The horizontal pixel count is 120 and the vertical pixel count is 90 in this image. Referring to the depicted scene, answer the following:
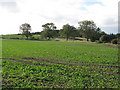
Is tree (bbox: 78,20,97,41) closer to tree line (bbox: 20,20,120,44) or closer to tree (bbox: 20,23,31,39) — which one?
tree line (bbox: 20,20,120,44)

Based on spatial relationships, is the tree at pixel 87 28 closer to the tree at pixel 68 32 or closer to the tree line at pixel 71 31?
the tree line at pixel 71 31

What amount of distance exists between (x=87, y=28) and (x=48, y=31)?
30624mm

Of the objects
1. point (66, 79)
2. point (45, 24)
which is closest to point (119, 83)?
point (66, 79)

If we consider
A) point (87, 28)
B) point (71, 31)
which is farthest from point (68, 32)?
point (87, 28)

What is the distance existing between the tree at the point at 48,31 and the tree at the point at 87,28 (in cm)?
2349

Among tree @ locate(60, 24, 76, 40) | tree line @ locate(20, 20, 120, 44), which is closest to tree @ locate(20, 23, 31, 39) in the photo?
tree line @ locate(20, 20, 120, 44)

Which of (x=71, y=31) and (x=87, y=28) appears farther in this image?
(x=71, y=31)

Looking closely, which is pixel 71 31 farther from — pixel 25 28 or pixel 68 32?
pixel 25 28

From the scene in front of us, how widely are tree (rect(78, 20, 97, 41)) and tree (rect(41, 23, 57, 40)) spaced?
2349 centimetres

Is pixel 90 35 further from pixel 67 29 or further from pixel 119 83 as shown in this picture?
pixel 119 83

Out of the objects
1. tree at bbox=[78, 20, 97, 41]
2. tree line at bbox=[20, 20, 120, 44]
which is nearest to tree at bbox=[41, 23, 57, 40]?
tree line at bbox=[20, 20, 120, 44]

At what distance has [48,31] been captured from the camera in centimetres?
10862

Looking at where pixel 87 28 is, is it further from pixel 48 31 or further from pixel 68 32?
pixel 48 31

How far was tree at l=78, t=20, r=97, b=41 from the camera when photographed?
3824 inches
